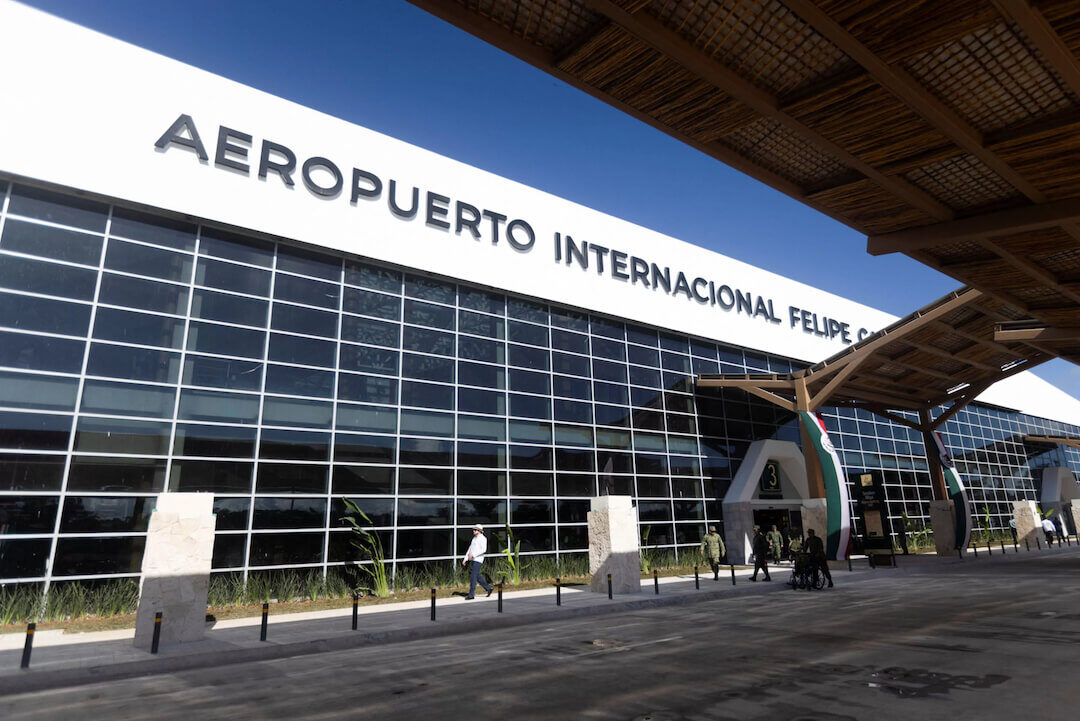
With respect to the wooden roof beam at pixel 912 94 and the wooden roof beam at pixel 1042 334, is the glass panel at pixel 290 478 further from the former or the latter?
the wooden roof beam at pixel 1042 334

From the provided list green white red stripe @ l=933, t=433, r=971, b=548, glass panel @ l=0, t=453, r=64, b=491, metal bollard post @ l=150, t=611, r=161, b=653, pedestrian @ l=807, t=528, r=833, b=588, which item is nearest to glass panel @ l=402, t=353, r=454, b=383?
glass panel @ l=0, t=453, r=64, b=491

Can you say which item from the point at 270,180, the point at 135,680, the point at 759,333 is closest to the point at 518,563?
the point at 135,680

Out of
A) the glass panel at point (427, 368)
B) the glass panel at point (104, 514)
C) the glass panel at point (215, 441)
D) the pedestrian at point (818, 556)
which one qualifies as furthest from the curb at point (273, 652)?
the glass panel at point (427, 368)

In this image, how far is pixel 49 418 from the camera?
48.0ft

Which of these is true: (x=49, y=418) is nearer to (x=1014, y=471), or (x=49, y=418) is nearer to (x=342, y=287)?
(x=342, y=287)

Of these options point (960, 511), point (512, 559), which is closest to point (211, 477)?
point (512, 559)

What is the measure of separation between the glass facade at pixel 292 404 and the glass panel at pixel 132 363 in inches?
1.4

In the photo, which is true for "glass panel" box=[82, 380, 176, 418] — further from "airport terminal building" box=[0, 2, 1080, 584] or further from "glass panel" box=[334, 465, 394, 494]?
"glass panel" box=[334, 465, 394, 494]

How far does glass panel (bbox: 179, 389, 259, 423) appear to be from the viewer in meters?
16.5

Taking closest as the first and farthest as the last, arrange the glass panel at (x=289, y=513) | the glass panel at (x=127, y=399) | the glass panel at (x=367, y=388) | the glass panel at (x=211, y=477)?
the glass panel at (x=127, y=399), the glass panel at (x=211, y=477), the glass panel at (x=289, y=513), the glass panel at (x=367, y=388)

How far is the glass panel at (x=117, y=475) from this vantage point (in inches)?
582

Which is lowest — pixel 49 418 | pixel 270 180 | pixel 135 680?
pixel 135 680

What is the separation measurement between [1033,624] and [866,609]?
3.15 m

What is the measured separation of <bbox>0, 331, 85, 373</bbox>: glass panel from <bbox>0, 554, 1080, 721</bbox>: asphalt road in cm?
949
